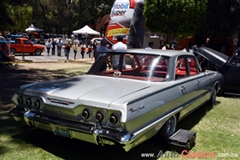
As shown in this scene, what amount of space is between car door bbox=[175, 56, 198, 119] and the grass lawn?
589 millimetres

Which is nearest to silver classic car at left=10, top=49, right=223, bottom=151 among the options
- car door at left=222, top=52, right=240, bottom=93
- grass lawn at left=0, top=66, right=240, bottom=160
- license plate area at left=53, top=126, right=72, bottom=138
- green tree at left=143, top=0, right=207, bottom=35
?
license plate area at left=53, top=126, right=72, bottom=138

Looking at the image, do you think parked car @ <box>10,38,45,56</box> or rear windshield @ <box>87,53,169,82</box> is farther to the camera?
parked car @ <box>10,38,45,56</box>

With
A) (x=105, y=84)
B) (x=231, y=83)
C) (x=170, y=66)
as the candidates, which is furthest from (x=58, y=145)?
(x=231, y=83)

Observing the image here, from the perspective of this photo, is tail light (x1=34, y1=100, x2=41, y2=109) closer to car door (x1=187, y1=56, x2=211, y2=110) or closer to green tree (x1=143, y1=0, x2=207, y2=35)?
car door (x1=187, y1=56, x2=211, y2=110)

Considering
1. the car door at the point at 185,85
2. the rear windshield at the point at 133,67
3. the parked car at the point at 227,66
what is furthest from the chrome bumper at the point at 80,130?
the parked car at the point at 227,66

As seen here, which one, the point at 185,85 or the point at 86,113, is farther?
the point at 185,85

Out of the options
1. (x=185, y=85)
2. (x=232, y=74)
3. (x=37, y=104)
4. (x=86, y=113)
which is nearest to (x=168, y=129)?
(x=185, y=85)

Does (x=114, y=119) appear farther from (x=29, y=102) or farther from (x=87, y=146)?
(x=29, y=102)

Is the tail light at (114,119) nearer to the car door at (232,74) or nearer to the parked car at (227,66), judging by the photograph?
the parked car at (227,66)

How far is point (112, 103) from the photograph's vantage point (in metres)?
3.22

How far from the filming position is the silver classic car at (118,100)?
127 inches

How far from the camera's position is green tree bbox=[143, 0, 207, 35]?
14.6 metres

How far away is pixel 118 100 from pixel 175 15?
12455mm

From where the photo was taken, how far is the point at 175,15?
14758mm
